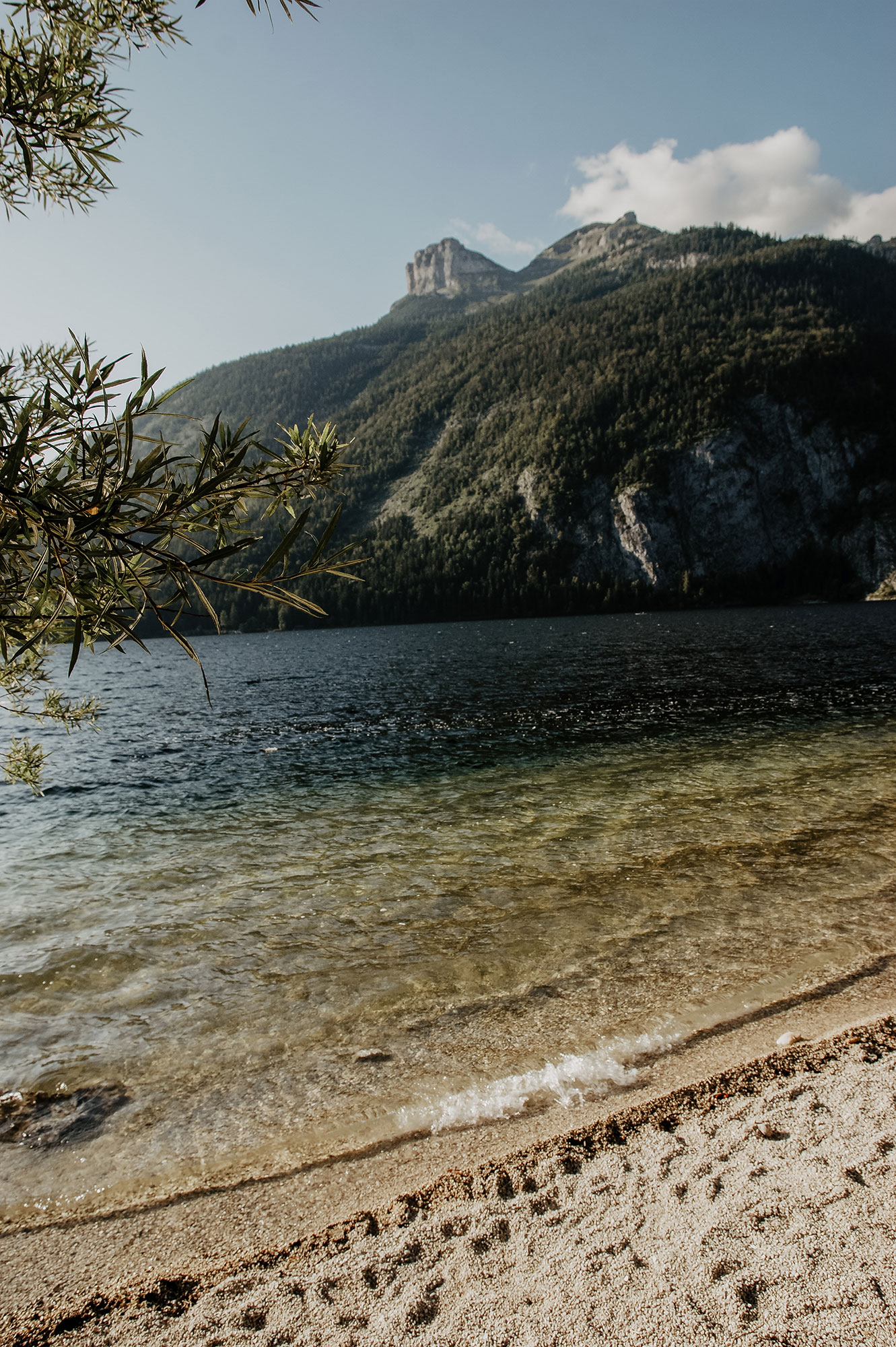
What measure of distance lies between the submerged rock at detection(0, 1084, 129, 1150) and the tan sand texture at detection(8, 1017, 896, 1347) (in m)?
2.17

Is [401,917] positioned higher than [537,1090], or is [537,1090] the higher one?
[537,1090]

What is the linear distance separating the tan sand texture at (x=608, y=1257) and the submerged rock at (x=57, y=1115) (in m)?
2.17

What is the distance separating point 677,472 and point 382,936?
187 m

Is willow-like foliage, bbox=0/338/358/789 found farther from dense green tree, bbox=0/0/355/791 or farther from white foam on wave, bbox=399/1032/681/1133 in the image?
white foam on wave, bbox=399/1032/681/1133

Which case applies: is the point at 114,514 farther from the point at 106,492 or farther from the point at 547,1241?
the point at 547,1241

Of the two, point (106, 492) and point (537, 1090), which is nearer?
point (106, 492)

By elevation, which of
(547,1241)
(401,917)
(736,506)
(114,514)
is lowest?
(401,917)

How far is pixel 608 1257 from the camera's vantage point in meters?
4.00

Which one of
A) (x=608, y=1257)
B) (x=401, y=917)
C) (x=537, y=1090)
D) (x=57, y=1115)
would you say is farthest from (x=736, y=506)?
(x=57, y=1115)

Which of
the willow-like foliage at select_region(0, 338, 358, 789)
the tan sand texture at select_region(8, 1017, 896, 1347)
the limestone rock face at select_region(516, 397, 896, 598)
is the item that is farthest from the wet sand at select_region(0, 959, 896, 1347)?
the limestone rock face at select_region(516, 397, 896, 598)

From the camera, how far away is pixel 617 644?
6862cm

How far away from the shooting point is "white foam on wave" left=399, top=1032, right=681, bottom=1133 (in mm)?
5633

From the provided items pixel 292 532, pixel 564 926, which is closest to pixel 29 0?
pixel 292 532

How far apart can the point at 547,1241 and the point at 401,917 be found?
6251 millimetres
